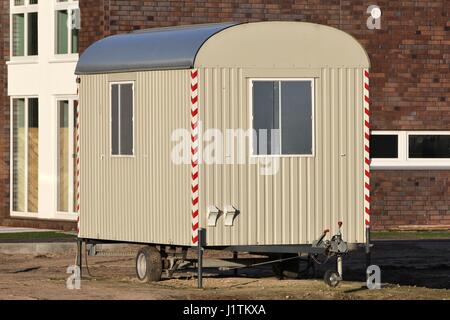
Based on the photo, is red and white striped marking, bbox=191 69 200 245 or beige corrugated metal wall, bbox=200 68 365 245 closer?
red and white striped marking, bbox=191 69 200 245

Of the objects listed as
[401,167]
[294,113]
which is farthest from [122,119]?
[401,167]

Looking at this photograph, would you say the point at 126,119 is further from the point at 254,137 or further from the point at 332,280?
the point at 332,280

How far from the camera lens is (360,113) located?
2075 centimetres

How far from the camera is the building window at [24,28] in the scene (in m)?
32.6

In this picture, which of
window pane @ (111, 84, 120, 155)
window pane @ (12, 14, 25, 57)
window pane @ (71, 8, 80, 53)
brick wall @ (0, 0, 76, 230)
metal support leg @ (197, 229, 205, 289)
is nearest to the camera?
metal support leg @ (197, 229, 205, 289)

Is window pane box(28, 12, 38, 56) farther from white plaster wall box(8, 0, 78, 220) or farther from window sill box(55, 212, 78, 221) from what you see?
window sill box(55, 212, 78, 221)

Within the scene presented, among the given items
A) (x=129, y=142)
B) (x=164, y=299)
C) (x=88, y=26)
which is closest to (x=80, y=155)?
(x=129, y=142)

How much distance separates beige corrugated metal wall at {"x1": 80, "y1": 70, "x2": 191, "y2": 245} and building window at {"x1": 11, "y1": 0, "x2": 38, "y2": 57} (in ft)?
33.8

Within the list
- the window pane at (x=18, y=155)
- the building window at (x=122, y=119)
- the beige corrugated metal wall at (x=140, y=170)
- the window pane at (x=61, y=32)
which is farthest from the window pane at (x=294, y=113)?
the window pane at (x=18, y=155)

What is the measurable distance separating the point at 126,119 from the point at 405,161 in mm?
11464

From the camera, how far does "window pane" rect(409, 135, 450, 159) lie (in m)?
32.3

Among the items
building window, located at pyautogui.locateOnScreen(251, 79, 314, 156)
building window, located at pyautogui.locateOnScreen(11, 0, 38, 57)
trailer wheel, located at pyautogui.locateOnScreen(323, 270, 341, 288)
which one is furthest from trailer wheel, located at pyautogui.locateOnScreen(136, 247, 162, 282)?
building window, located at pyautogui.locateOnScreen(11, 0, 38, 57)

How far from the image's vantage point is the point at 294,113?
67.6ft

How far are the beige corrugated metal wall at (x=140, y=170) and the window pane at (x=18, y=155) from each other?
10653mm
